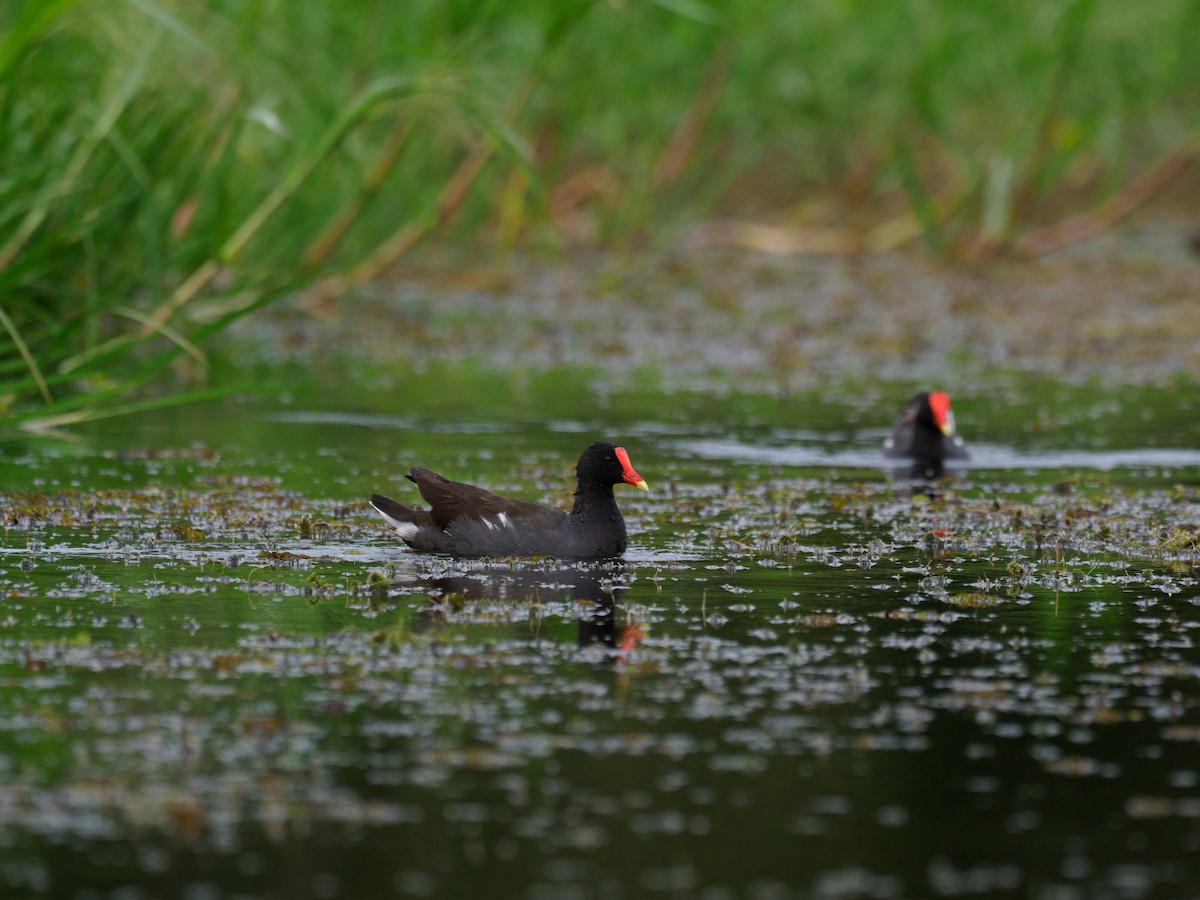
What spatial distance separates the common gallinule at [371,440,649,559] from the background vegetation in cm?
126

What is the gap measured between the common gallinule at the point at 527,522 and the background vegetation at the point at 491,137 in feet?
4.15

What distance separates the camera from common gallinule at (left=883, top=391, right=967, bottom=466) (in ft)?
43.5

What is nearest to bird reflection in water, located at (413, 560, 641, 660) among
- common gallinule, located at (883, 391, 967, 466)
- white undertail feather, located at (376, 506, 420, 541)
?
white undertail feather, located at (376, 506, 420, 541)

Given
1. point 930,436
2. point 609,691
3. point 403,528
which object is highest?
point 930,436

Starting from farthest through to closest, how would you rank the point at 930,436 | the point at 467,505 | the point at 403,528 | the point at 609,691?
the point at 930,436 < the point at 403,528 < the point at 467,505 < the point at 609,691

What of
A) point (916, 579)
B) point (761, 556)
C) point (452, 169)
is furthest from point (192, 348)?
point (452, 169)

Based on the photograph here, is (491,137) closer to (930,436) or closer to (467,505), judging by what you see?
(467,505)

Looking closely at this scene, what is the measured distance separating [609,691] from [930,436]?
6.51 m

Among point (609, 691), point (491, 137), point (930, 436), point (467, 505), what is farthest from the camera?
point (930, 436)

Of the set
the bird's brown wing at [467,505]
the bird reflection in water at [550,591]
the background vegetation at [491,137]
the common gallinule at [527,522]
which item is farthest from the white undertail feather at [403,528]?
the background vegetation at [491,137]

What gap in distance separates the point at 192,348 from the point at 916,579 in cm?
348

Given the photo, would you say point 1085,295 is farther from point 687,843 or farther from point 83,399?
point 687,843

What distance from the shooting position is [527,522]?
32.0ft

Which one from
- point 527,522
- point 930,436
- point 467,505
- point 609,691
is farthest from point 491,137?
point 609,691
